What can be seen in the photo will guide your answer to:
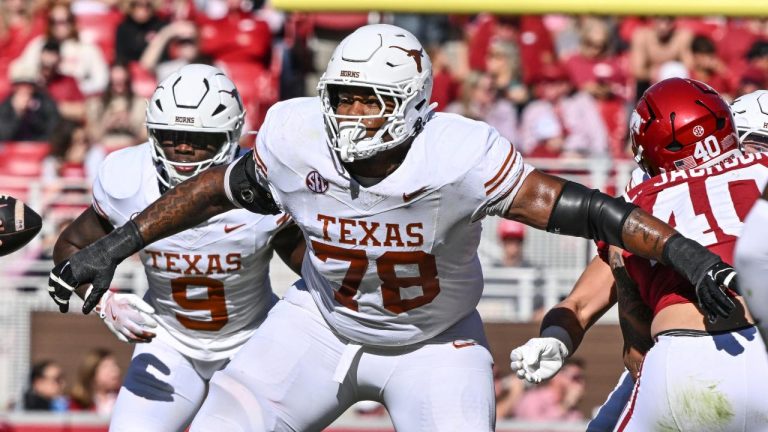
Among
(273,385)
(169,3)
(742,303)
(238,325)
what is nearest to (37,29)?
(169,3)

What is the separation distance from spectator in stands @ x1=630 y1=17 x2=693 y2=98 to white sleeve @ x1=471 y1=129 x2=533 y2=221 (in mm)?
5364

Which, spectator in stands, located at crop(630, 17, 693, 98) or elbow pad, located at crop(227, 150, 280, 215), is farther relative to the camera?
spectator in stands, located at crop(630, 17, 693, 98)

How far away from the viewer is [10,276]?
7.75 metres

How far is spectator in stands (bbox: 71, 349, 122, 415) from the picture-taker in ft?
23.9

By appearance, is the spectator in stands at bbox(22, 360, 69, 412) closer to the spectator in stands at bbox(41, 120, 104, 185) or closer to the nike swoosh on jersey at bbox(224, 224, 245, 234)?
the spectator in stands at bbox(41, 120, 104, 185)

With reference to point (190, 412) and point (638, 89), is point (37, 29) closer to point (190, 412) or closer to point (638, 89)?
point (638, 89)

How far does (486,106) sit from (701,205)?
5386 mm

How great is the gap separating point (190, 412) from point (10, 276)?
121 inches

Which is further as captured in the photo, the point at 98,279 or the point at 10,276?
the point at 10,276

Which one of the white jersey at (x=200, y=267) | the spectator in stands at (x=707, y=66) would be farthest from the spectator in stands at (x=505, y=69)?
the white jersey at (x=200, y=267)

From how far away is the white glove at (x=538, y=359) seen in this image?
4129 millimetres

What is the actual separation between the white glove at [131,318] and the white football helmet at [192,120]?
1.92 ft

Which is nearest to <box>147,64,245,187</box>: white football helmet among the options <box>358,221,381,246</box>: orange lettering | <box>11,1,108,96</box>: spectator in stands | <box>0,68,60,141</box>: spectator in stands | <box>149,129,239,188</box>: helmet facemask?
<box>149,129,239,188</box>: helmet facemask

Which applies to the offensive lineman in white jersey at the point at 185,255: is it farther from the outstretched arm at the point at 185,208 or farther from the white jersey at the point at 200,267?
the outstretched arm at the point at 185,208
